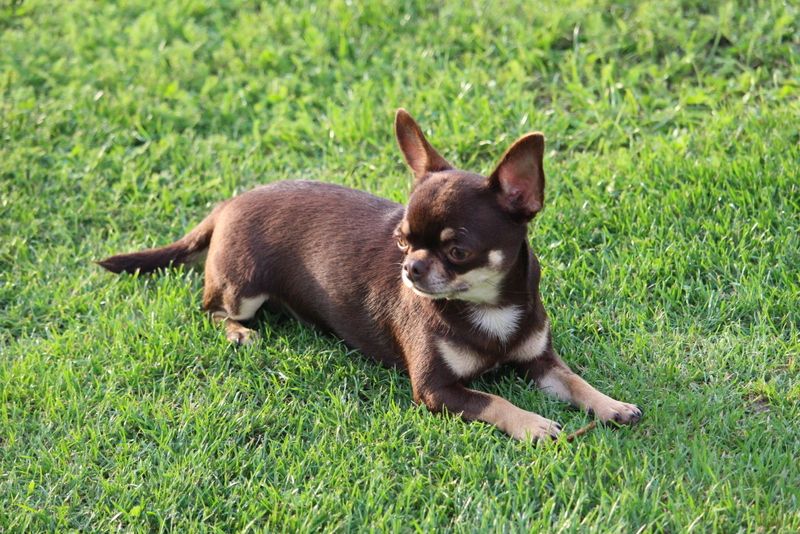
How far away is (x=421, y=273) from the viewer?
390cm

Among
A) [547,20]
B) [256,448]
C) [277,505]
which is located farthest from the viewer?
[547,20]

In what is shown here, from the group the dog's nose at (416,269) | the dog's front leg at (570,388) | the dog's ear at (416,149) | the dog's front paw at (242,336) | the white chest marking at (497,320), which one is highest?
the dog's ear at (416,149)

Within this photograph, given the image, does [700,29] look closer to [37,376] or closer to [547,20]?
[547,20]

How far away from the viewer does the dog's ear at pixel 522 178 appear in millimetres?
3867

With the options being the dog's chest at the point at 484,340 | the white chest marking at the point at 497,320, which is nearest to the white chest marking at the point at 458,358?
the dog's chest at the point at 484,340

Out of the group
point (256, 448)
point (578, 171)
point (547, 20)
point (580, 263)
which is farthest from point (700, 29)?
point (256, 448)

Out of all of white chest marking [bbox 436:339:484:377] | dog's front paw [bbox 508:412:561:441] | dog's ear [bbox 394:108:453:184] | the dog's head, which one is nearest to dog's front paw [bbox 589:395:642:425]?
dog's front paw [bbox 508:412:561:441]

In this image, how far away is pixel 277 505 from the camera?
3.73m

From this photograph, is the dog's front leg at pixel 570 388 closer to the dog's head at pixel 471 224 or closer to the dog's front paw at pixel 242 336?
the dog's head at pixel 471 224

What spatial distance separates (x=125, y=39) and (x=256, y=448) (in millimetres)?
4450

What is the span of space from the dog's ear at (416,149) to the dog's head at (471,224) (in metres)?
0.23

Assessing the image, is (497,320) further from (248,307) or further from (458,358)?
(248,307)

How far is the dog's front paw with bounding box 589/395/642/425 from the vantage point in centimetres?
400

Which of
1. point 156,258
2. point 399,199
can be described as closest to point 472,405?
point 399,199
